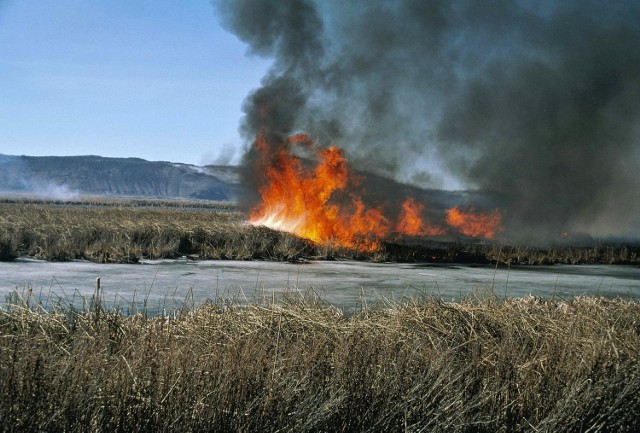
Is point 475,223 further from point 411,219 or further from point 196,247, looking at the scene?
point 196,247

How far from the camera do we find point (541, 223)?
39.6 m

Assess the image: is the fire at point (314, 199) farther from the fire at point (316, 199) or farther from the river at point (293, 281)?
the river at point (293, 281)

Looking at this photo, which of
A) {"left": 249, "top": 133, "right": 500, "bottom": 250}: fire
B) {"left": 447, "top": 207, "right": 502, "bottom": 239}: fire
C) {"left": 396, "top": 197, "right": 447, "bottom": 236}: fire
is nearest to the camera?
{"left": 249, "top": 133, "right": 500, "bottom": 250}: fire

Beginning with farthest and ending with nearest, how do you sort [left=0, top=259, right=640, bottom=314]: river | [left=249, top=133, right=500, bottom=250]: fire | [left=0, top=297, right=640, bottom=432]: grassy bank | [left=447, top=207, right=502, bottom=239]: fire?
[left=447, top=207, right=502, bottom=239]: fire → [left=249, top=133, right=500, bottom=250]: fire → [left=0, top=259, right=640, bottom=314]: river → [left=0, top=297, right=640, bottom=432]: grassy bank

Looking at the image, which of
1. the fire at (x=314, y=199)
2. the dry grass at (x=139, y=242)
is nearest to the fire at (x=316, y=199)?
the fire at (x=314, y=199)

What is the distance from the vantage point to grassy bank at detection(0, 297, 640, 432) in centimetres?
538

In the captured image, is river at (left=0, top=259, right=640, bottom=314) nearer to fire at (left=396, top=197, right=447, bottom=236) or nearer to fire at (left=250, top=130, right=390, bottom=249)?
fire at (left=250, top=130, right=390, bottom=249)

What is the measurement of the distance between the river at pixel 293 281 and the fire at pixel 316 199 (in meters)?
5.51

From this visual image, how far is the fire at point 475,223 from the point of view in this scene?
122 ft

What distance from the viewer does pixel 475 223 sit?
38562 millimetres

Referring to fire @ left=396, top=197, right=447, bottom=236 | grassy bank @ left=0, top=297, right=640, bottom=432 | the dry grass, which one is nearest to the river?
the dry grass

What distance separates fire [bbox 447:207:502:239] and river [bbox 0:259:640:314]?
14.9 metres

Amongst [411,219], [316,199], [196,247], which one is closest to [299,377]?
[196,247]

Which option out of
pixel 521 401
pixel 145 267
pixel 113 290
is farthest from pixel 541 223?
pixel 521 401
